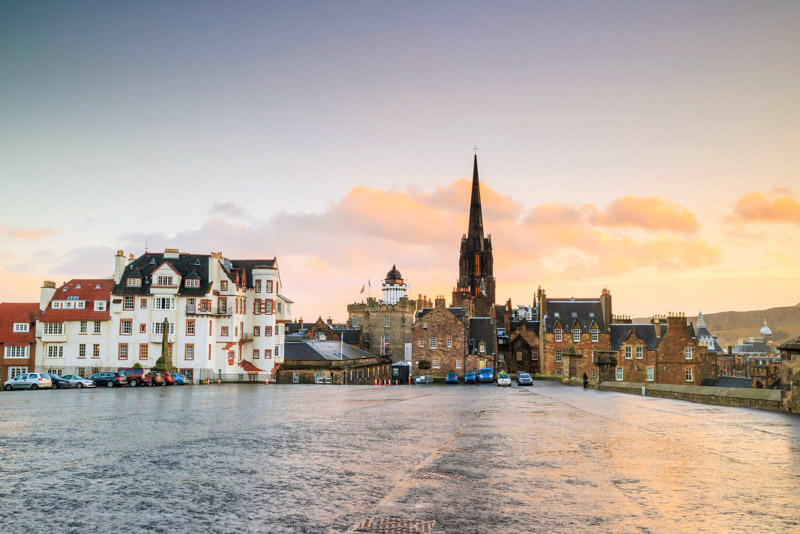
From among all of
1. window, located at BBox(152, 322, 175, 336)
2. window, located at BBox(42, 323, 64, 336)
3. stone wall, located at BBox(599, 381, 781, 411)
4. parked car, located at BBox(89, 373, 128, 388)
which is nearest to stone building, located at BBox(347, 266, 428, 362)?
window, located at BBox(152, 322, 175, 336)

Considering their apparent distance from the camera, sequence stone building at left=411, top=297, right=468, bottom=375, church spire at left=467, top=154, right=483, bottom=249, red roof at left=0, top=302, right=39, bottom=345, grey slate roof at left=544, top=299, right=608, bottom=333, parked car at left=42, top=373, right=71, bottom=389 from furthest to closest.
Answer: church spire at left=467, top=154, right=483, bottom=249 < stone building at left=411, top=297, right=468, bottom=375 < grey slate roof at left=544, top=299, right=608, bottom=333 < red roof at left=0, top=302, right=39, bottom=345 < parked car at left=42, top=373, right=71, bottom=389

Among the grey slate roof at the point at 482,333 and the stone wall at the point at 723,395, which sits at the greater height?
the grey slate roof at the point at 482,333

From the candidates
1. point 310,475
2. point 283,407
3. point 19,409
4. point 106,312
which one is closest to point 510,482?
point 310,475

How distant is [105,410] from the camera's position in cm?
2588

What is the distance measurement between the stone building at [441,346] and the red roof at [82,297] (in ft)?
143

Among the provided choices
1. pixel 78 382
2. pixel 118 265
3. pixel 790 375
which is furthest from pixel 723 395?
pixel 118 265

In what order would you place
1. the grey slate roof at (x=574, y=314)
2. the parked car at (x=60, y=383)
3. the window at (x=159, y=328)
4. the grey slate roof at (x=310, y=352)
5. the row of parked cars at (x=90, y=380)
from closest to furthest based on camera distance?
1. the row of parked cars at (x=90, y=380)
2. the parked car at (x=60, y=383)
3. the window at (x=159, y=328)
4. the grey slate roof at (x=310, y=352)
5. the grey slate roof at (x=574, y=314)

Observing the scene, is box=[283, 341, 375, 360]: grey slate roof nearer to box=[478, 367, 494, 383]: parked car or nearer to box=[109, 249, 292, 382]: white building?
box=[109, 249, 292, 382]: white building

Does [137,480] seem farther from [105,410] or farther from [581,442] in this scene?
[105,410]

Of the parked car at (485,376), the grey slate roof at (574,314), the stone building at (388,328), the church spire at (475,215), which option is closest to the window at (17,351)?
the parked car at (485,376)

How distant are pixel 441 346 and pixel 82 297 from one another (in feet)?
159

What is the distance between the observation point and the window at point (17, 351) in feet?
217

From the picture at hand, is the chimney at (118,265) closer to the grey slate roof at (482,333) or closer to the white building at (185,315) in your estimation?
the white building at (185,315)

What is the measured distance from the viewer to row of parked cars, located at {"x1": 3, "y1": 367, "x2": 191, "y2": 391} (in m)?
48.9
